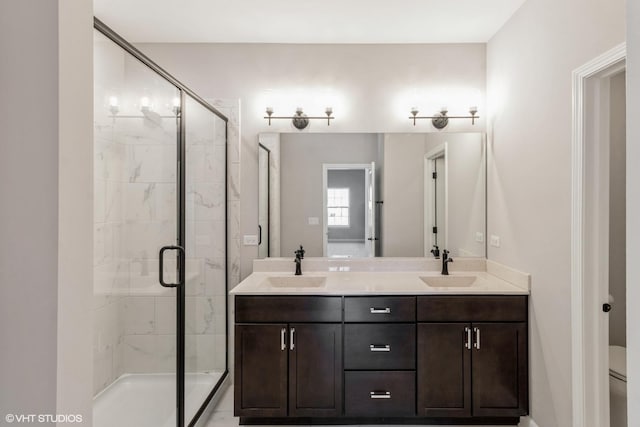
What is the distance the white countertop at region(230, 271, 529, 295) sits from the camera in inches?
91.8

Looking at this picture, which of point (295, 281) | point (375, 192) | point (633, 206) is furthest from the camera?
point (375, 192)

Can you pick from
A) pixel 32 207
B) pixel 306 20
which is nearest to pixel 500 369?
pixel 32 207

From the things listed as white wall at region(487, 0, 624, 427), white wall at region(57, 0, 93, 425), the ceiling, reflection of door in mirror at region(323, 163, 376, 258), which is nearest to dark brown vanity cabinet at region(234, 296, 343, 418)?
reflection of door in mirror at region(323, 163, 376, 258)

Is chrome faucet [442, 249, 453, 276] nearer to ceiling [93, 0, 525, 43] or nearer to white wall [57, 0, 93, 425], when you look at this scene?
ceiling [93, 0, 525, 43]

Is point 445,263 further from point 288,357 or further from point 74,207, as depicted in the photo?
point 74,207

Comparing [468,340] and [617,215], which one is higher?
[617,215]

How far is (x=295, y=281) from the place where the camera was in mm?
2762

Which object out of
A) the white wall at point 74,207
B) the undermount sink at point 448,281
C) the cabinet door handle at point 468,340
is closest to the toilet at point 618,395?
the cabinet door handle at point 468,340

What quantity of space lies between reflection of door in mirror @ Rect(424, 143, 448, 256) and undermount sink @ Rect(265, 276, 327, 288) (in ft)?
3.19

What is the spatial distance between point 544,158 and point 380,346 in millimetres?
1490

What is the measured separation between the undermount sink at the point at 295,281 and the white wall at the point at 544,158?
1.36m

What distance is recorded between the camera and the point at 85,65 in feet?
2.53

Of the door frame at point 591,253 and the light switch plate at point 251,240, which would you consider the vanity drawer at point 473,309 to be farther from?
the light switch plate at point 251,240

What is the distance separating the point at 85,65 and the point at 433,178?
8.49ft
